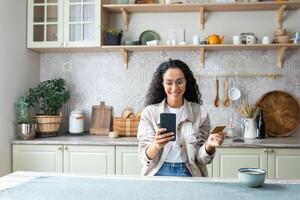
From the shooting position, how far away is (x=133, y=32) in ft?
11.4

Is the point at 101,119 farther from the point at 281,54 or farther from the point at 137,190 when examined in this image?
the point at 137,190

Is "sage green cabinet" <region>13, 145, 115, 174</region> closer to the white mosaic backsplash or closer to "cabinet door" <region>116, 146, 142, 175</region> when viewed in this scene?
"cabinet door" <region>116, 146, 142, 175</region>

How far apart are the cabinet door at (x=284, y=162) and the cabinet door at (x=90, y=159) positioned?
1.31 meters

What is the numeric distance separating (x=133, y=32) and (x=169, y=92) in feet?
5.64

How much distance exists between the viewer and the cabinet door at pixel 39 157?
2.97 meters

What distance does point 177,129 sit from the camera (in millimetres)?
1893

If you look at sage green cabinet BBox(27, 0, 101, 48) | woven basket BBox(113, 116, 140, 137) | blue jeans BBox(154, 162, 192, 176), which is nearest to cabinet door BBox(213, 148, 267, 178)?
Result: woven basket BBox(113, 116, 140, 137)

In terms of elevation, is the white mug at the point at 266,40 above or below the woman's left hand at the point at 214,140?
above

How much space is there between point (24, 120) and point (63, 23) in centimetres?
98

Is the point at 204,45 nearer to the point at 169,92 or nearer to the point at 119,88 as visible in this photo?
the point at 119,88

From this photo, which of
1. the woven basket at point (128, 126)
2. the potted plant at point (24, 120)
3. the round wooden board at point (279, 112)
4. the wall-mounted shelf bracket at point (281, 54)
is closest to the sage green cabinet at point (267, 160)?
the round wooden board at point (279, 112)

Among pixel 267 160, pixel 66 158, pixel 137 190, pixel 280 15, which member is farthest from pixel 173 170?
pixel 280 15

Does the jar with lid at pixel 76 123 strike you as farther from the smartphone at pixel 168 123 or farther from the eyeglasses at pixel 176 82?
Answer: the smartphone at pixel 168 123

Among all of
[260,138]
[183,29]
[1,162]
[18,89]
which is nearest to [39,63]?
[18,89]
